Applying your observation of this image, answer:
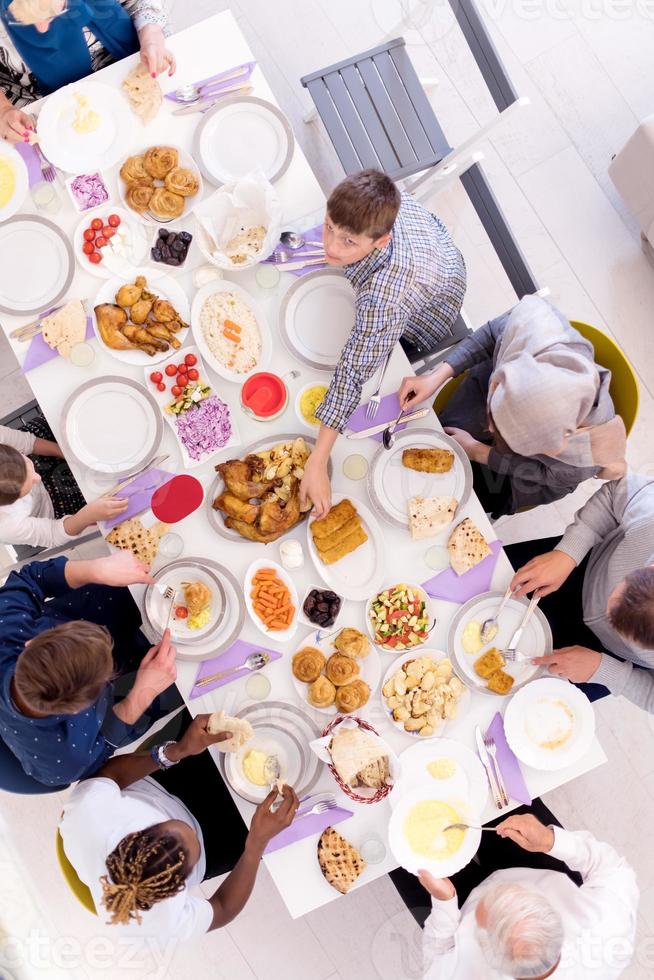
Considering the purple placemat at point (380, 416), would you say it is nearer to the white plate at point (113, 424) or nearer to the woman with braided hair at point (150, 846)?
the white plate at point (113, 424)

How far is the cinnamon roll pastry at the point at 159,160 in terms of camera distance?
225cm

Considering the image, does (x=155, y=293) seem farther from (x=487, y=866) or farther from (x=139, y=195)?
(x=487, y=866)

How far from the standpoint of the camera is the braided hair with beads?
1797mm

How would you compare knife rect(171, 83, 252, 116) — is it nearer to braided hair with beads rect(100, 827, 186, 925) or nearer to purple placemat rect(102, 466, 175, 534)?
purple placemat rect(102, 466, 175, 534)

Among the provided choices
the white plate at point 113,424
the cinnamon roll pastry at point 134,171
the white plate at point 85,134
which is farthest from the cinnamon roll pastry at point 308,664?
the white plate at point 85,134

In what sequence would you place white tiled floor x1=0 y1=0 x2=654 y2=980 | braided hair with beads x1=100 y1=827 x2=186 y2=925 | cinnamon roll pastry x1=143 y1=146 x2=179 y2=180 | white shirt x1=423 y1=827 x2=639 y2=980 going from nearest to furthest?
braided hair with beads x1=100 y1=827 x2=186 y2=925
white shirt x1=423 y1=827 x2=639 y2=980
cinnamon roll pastry x1=143 y1=146 x2=179 y2=180
white tiled floor x1=0 y1=0 x2=654 y2=980

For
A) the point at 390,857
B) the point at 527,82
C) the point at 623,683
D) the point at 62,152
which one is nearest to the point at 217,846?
the point at 390,857

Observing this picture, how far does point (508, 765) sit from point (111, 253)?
1918 millimetres

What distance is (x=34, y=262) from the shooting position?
225 cm

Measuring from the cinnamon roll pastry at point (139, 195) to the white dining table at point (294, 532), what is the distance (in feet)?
0.20

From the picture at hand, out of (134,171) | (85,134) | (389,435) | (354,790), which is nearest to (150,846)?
(354,790)

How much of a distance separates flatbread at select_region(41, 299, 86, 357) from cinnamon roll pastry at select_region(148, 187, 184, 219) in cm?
37

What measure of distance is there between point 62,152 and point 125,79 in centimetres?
31

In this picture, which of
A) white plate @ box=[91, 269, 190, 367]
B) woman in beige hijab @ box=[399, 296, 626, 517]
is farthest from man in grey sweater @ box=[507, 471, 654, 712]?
white plate @ box=[91, 269, 190, 367]
